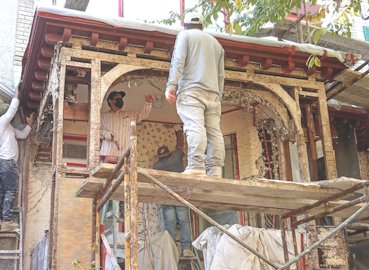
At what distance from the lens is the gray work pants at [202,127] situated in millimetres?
6746

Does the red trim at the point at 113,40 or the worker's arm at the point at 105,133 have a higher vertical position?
the red trim at the point at 113,40

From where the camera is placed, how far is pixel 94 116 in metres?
7.75

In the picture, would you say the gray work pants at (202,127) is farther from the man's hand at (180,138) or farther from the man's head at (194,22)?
the man's hand at (180,138)

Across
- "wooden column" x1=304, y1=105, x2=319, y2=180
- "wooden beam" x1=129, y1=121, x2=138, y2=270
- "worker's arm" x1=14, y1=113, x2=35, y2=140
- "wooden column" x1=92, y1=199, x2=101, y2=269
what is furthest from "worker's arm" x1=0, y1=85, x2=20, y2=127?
"wooden column" x1=304, y1=105, x2=319, y2=180

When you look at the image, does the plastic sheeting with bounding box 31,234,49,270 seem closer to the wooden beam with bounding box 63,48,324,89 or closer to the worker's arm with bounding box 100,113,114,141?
the worker's arm with bounding box 100,113,114,141

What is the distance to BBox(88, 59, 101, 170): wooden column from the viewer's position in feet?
24.8

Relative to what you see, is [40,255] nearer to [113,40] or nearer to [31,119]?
[31,119]

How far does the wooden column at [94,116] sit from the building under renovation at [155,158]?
15 millimetres

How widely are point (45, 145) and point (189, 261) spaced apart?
347cm

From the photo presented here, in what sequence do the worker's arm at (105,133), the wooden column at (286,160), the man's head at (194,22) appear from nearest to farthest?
1. the man's head at (194,22)
2. the worker's arm at (105,133)
3. the wooden column at (286,160)

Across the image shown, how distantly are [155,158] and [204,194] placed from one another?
4.33m

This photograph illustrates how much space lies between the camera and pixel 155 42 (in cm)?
834

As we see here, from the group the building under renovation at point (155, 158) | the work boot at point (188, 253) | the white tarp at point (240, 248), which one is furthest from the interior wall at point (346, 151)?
the white tarp at point (240, 248)

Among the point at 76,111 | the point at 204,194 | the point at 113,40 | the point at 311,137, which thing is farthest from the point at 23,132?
the point at 311,137
